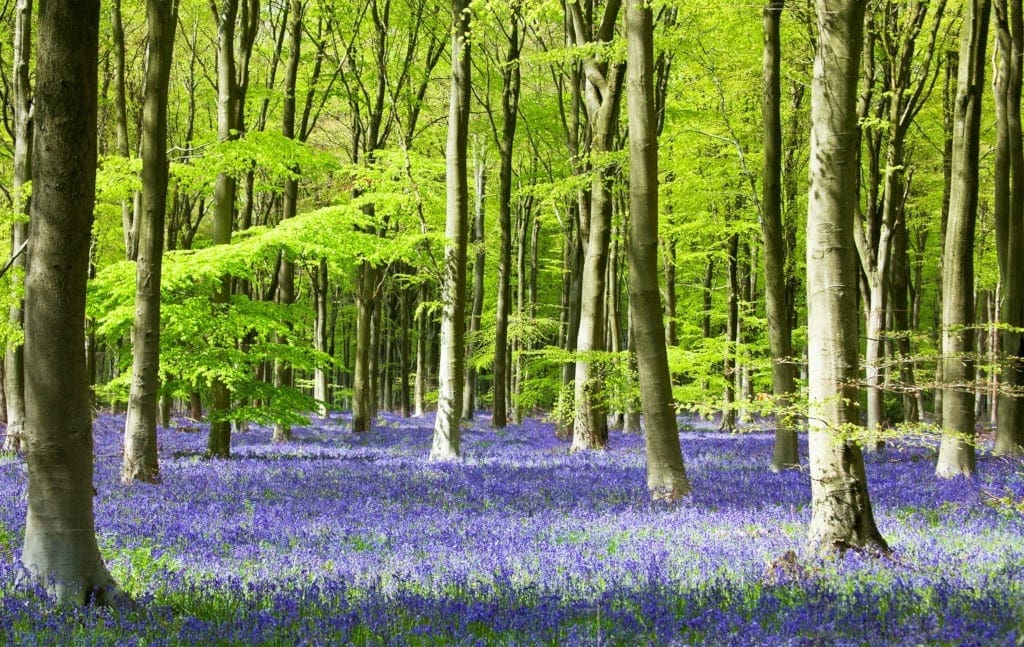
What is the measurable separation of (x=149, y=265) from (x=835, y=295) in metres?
9.45

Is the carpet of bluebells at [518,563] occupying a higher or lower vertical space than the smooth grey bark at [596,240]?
lower

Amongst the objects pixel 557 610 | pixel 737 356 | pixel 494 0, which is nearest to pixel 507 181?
pixel 737 356

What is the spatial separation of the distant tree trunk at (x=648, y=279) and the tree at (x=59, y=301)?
23.6ft

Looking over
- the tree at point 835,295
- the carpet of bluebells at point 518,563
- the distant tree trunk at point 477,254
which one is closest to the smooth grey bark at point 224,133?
the carpet of bluebells at point 518,563

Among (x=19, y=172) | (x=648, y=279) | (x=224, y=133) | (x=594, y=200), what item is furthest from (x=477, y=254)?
(x=648, y=279)

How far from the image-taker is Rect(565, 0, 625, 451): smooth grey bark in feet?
50.5

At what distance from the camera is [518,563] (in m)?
6.57

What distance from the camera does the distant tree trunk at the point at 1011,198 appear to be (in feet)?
46.2

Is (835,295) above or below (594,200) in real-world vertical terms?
below

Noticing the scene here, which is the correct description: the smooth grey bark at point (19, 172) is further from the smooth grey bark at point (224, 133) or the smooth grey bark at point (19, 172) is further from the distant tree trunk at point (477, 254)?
the distant tree trunk at point (477, 254)

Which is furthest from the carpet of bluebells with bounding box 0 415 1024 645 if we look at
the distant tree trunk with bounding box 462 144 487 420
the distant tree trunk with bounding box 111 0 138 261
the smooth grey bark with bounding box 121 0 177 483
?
the distant tree trunk with bounding box 462 144 487 420

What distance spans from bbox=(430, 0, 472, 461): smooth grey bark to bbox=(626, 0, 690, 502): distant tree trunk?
5.50 meters

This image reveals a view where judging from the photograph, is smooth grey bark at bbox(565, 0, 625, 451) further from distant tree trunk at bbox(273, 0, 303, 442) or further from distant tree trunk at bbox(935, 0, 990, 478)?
distant tree trunk at bbox(273, 0, 303, 442)

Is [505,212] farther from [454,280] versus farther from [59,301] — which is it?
[59,301]
